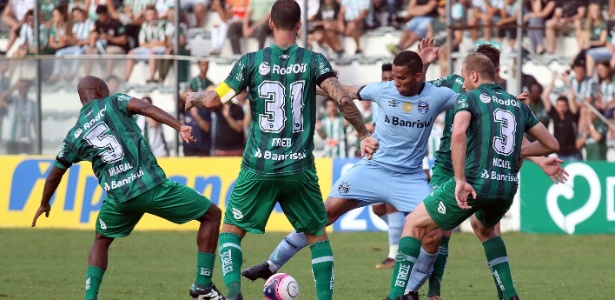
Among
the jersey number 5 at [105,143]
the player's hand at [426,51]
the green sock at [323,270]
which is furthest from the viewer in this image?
→ the player's hand at [426,51]

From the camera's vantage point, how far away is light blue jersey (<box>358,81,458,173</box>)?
10.6 m

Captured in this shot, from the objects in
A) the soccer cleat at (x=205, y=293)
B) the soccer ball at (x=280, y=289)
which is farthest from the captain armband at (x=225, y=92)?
the soccer cleat at (x=205, y=293)

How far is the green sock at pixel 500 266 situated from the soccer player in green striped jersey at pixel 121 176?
94.0 inches

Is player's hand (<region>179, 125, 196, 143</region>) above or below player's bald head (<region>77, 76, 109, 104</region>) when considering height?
below

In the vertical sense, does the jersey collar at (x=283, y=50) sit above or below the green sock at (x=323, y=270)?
above

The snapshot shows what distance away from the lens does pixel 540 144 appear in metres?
9.62

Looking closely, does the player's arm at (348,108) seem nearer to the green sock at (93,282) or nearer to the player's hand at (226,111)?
the green sock at (93,282)

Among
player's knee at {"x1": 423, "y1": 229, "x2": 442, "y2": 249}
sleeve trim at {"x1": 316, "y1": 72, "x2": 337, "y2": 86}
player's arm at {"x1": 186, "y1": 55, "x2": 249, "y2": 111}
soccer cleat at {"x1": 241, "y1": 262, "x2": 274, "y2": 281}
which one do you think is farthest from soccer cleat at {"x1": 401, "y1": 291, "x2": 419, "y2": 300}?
player's arm at {"x1": 186, "y1": 55, "x2": 249, "y2": 111}

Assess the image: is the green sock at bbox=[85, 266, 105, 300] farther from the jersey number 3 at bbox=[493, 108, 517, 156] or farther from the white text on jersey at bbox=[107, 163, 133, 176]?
the jersey number 3 at bbox=[493, 108, 517, 156]

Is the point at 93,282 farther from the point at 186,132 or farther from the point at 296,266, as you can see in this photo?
the point at 296,266

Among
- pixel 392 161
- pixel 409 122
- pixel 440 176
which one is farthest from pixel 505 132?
pixel 392 161

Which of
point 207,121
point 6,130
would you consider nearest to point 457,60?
point 207,121

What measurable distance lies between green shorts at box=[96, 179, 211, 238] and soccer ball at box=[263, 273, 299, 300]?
0.98 m

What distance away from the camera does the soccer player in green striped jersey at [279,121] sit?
8953 mm
